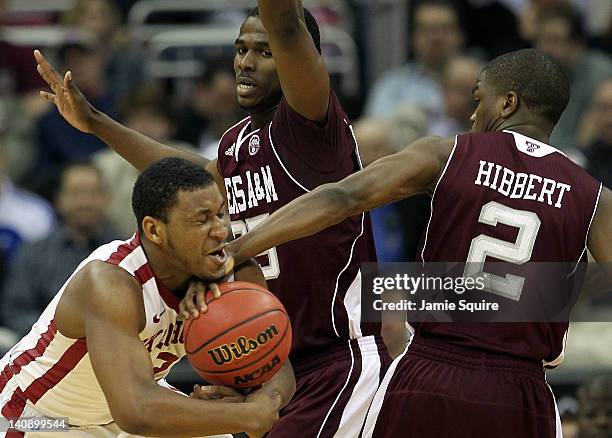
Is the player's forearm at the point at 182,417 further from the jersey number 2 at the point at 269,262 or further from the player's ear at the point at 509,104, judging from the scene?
the player's ear at the point at 509,104

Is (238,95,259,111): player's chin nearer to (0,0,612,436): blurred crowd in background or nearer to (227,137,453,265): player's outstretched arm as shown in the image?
(227,137,453,265): player's outstretched arm

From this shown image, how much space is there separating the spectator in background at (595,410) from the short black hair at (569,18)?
3.96m

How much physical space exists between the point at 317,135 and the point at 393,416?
125cm

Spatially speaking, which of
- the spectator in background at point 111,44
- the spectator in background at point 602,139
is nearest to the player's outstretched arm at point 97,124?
the spectator in background at point 602,139

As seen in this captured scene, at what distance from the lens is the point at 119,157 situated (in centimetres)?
962

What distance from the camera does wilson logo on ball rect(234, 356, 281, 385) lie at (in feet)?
15.9

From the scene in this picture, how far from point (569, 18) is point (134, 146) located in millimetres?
5080

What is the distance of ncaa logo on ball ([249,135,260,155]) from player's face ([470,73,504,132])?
998 millimetres

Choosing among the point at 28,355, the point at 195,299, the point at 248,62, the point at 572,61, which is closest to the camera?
the point at 195,299

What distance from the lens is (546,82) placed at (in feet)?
17.7

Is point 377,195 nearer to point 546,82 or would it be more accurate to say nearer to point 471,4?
point 546,82

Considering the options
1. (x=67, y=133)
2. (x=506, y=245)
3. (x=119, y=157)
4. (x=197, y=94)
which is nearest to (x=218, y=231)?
(x=506, y=245)

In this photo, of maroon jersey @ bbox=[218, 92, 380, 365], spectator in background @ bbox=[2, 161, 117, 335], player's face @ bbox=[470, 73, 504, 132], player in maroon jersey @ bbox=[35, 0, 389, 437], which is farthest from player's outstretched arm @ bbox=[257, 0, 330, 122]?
spectator in background @ bbox=[2, 161, 117, 335]

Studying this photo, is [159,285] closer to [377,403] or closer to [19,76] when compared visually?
[377,403]
